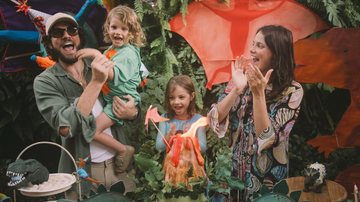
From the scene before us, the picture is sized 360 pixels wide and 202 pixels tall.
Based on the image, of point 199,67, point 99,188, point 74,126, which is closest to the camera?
point 99,188

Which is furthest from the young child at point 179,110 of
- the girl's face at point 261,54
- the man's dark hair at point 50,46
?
the man's dark hair at point 50,46

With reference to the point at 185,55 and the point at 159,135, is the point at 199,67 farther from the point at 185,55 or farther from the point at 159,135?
the point at 159,135

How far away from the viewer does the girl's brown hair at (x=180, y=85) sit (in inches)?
243

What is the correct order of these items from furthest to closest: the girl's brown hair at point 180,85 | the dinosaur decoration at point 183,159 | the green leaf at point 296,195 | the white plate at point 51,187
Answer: the girl's brown hair at point 180,85, the dinosaur decoration at point 183,159, the green leaf at point 296,195, the white plate at point 51,187

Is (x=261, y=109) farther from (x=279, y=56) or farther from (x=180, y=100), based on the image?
(x=180, y=100)

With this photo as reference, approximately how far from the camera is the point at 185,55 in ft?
21.0

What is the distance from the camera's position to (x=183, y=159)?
6.00 meters

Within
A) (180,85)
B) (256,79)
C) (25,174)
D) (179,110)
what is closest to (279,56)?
(256,79)

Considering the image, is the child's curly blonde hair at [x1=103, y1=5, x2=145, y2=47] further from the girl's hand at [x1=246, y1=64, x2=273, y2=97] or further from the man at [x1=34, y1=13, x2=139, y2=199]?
the girl's hand at [x1=246, y1=64, x2=273, y2=97]

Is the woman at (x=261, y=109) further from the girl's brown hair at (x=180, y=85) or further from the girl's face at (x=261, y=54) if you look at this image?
the girl's brown hair at (x=180, y=85)

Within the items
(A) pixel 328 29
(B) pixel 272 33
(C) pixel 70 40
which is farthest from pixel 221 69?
(C) pixel 70 40

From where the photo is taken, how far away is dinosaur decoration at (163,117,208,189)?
233 inches

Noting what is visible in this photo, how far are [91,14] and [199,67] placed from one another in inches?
52.0

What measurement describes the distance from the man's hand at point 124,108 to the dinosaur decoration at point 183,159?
1.79 feet
